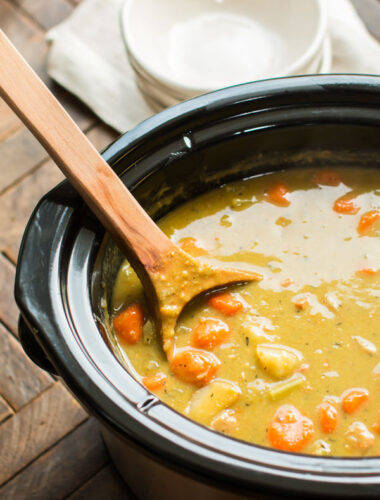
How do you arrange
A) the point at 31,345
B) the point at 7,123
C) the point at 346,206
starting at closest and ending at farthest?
the point at 31,345, the point at 346,206, the point at 7,123

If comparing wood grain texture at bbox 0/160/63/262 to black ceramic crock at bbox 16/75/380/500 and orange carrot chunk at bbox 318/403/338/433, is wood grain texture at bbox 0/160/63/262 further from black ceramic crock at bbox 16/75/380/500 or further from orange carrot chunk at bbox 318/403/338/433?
orange carrot chunk at bbox 318/403/338/433

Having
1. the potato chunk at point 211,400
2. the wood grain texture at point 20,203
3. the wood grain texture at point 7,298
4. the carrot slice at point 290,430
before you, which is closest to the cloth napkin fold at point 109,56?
the wood grain texture at point 20,203

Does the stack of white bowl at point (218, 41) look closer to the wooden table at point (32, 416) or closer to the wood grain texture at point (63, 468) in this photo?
the wooden table at point (32, 416)

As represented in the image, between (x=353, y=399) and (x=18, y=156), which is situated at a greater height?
(x=18, y=156)

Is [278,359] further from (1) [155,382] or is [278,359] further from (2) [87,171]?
(2) [87,171]

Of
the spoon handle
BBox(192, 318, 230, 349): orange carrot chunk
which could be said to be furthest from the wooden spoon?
BBox(192, 318, 230, 349): orange carrot chunk

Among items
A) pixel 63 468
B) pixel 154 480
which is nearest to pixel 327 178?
pixel 154 480

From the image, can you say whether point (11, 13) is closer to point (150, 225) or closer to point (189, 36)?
point (189, 36)
